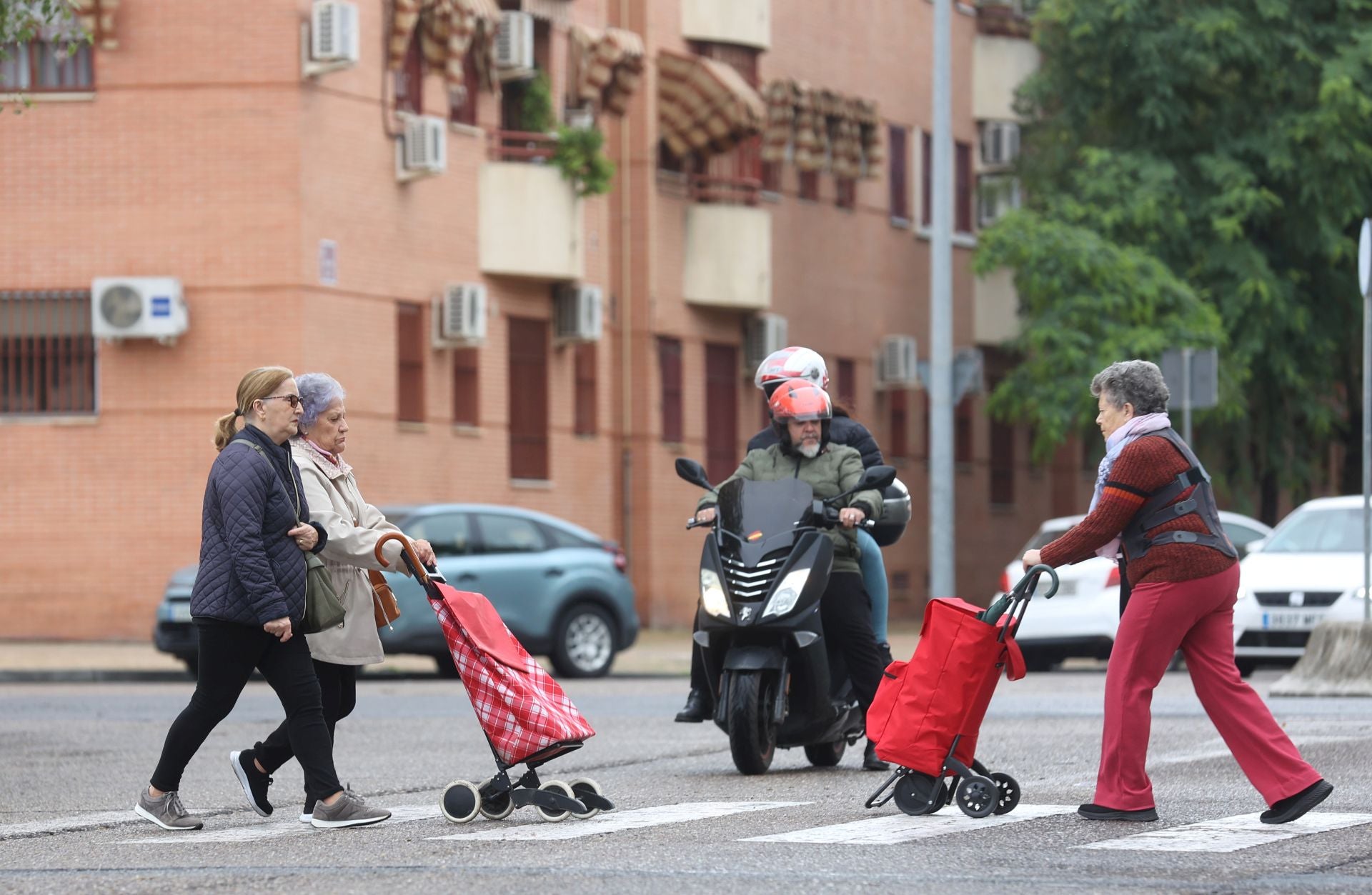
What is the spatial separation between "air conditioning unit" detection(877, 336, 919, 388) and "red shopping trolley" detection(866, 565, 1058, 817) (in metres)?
33.1

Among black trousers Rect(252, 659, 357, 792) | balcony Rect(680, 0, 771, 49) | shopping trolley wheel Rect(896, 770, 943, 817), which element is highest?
balcony Rect(680, 0, 771, 49)

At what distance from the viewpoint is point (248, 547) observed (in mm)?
9992

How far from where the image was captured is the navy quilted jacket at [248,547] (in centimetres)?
999

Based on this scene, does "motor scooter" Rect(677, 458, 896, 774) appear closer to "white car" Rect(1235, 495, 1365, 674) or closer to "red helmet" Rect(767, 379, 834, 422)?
"red helmet" Rect(767, 379, 834, 422)

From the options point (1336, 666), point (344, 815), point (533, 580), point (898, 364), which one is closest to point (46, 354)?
point (533, 580)

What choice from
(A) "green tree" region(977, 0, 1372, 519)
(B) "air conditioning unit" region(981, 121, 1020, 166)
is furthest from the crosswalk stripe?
(B) "air conditioning unit" region(981, 121, 1020, 166)

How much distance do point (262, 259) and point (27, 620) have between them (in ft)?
15.7

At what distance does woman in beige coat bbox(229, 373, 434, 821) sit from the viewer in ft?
33.9

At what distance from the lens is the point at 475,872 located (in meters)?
8.55

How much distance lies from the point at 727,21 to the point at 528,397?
674 centimetres

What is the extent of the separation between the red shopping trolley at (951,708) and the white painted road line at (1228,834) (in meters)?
0.71

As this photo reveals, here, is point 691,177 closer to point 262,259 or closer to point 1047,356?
point 1047,356

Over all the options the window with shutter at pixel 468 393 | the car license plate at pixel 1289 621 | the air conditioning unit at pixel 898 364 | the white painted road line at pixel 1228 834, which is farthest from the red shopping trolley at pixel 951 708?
the air conditioning unit at pixel 898 364

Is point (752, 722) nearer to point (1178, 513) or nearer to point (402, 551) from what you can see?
point (402, 551)
